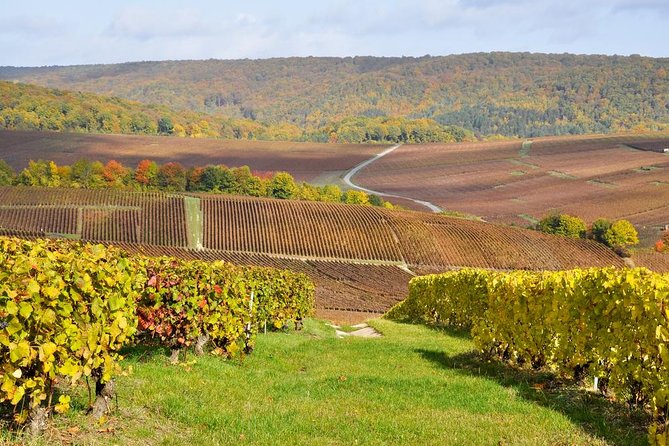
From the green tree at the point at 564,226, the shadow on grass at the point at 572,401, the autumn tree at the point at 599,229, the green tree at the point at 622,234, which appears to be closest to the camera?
the shadow on grass at the point at 572,401

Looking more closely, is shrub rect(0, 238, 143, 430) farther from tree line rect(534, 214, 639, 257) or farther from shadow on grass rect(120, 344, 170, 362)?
tree line rect(534, 214, 639, 257)

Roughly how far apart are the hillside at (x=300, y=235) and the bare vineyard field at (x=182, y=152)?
69.3 meters

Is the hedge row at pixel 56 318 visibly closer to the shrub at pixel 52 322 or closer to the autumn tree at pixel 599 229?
the shrub at pixel 52 322

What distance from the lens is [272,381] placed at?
16406 millimetres

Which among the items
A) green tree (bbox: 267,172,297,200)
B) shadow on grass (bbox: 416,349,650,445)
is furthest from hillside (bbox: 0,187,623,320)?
shadow on grass (bbox: 416,349,650,445)

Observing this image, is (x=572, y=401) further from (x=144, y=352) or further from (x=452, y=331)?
(x=452, y=331)

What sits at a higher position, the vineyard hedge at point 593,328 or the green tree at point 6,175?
the vineyard hedge at point 593,328

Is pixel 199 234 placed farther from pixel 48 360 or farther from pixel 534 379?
pixel 48 360

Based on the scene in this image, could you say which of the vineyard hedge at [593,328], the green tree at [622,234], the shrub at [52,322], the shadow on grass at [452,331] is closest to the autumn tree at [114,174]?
the green tree at [622,234]

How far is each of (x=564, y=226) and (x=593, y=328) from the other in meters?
111

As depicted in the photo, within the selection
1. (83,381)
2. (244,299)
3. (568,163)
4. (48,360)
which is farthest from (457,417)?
(568,163)

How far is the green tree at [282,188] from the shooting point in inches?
5458

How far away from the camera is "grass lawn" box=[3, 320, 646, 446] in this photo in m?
10.9

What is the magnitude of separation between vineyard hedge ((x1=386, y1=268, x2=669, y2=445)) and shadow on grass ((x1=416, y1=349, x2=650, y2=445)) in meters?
0.30
